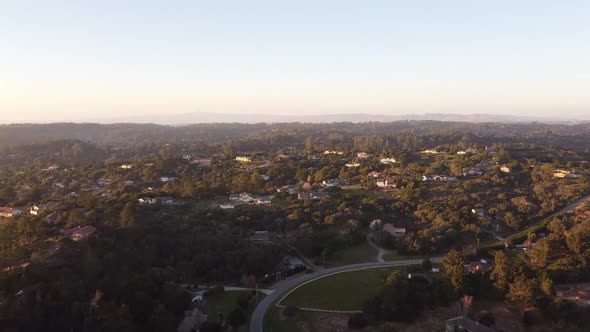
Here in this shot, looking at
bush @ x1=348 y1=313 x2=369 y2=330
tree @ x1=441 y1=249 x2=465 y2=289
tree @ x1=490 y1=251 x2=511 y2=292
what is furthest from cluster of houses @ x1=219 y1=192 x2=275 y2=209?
tree @ x1=490 y1=251 x2=511 y2=292

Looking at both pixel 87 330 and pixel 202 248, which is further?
pixel 202 248

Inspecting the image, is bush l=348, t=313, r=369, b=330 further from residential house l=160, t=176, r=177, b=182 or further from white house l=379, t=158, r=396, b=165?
white house l=379, t=158, r=396, b=165

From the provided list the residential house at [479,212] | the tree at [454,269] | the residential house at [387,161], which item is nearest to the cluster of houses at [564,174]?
the residential house at [479,212]

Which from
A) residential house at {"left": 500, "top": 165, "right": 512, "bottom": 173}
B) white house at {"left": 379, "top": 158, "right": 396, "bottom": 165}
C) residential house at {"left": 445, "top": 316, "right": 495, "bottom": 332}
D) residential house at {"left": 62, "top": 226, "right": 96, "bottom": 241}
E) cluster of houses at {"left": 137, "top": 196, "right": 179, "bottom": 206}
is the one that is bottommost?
residential house at {"left": 445, "top": 316, "right": 495, "bottom": 332}

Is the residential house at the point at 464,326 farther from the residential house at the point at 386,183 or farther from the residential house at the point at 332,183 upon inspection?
the residential house at the point at 332,183

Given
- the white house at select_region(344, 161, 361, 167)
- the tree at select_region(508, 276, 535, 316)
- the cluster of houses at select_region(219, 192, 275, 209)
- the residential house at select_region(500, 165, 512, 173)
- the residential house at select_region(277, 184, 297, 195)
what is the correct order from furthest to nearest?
1. the white house at select_region(344, 161, 361, 167)
2. the residential house at select_region(500, 165, 512, 173)
3. the residential house at select_region(277, 184, 297, 195)
4. the cluster of houses at select_region(219, 192, 275, 209)
5. the tree at select_region(508, 276, 535, 316)

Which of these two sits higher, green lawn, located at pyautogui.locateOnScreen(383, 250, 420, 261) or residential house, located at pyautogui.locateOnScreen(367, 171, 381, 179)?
residential house, located at pyautogui.locateOnScreen(367, 171, 381, 179)

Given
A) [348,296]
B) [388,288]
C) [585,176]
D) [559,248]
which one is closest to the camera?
[388,288]

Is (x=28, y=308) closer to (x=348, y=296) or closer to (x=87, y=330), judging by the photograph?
(x=87, y=330)

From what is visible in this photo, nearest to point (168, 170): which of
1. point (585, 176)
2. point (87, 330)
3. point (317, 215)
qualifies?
point (317, 215)
